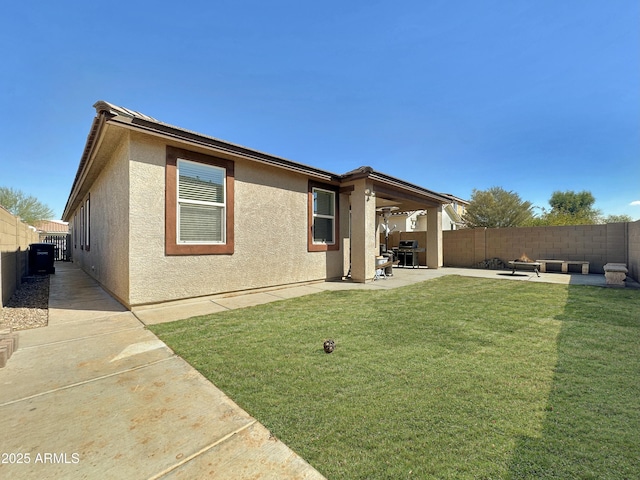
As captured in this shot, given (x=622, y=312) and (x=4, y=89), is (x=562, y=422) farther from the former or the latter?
(x=4, y=89)

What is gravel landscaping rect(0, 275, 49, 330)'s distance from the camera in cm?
439

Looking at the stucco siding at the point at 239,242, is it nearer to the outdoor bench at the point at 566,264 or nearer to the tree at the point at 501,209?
the outdoor bench at the point at 566,264

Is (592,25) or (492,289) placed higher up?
(592,25)

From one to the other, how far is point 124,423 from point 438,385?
2.57 metres

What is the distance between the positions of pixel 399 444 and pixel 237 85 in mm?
11705

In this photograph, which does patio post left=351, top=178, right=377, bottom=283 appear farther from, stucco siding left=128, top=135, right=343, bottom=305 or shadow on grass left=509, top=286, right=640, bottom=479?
shadow on grass left=509, top=286, right=640, bottom=479

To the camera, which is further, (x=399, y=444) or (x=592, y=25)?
(x=592, y=25)

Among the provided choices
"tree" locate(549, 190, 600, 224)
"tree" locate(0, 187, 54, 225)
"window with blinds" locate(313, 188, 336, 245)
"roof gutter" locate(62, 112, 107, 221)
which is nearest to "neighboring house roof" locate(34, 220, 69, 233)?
"tree" locate(0, 187, 54, 225)

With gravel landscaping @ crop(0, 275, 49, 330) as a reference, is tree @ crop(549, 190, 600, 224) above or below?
above

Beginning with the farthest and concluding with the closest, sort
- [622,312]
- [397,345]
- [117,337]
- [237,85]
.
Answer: [237,85] → [622,312] → [117,337] → [397,345]

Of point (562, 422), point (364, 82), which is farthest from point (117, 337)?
point (364, 82)

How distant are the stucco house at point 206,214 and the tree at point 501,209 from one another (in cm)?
2321

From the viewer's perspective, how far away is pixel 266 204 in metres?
7.23

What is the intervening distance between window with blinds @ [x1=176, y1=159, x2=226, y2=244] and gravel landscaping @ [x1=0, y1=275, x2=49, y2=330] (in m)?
2.65
